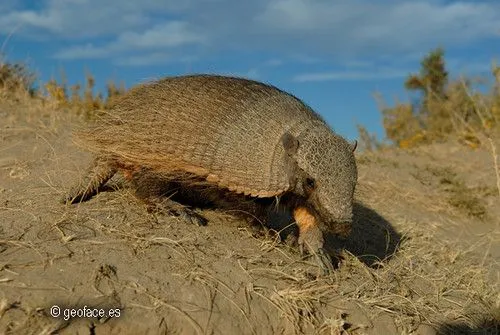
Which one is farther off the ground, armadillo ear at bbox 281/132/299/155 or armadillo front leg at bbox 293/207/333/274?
armadillo ear at bbox 281/132/299/155

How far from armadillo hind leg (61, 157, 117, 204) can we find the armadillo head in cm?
161

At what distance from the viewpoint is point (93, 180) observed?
17.9ft

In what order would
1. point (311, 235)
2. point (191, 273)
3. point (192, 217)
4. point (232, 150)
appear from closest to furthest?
point (191, 273) → point (232, 150) → point (311, 235) → point (192, 217)

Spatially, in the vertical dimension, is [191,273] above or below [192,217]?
below

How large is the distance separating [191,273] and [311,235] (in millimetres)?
1213

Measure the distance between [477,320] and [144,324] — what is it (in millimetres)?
2787

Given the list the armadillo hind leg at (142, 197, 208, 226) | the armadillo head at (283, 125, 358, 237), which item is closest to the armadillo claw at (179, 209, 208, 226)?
the armadillo hind leg at (142, 197, 208, 226)

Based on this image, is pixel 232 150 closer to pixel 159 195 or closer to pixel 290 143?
pixel 290 143

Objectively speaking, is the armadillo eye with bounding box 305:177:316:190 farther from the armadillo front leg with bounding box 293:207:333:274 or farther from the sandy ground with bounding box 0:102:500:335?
the sandy ground with bounding box 0:102:500:335

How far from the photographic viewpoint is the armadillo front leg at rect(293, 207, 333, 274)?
502 centimetres

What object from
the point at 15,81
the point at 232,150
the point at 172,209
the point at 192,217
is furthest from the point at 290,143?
the point at 15,81

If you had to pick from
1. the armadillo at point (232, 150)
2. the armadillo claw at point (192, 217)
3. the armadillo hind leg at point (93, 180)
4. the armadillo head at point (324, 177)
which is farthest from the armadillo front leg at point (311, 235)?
the armadillo hind leg at point (93, 180)

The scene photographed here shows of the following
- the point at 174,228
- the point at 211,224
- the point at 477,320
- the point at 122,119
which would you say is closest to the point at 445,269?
the point at 477,320

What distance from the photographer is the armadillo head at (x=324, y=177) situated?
474 centimetres
